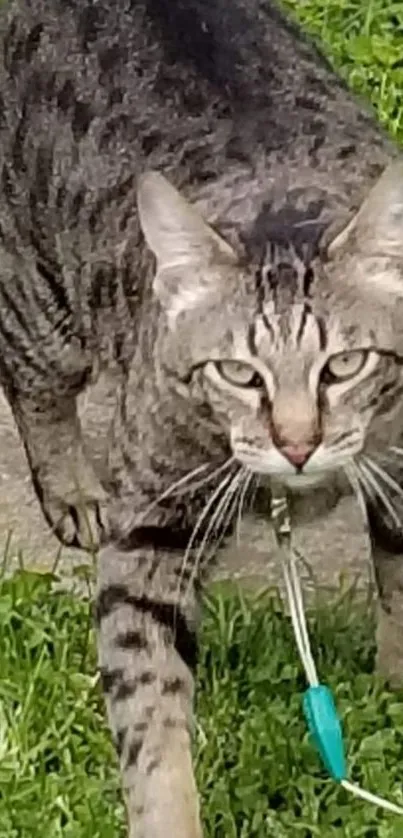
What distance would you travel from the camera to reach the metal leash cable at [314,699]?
11.4ft

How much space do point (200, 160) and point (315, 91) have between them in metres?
0.30

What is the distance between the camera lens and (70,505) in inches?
173

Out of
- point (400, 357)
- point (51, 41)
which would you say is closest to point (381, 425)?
point (400, 357)

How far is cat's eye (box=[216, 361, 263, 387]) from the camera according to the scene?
3.22 m

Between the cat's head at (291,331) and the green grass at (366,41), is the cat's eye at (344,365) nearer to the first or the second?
the cat's head at (291,331)

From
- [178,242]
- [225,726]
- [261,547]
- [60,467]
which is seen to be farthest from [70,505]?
[178,242]

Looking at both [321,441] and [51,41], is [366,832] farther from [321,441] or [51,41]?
[51,41]

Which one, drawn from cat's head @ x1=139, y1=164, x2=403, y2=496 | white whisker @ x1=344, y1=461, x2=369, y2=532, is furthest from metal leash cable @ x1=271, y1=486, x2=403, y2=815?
cat's head @ x1=139, y1=164, x2=403, y2=496

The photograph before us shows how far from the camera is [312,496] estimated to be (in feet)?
11.6

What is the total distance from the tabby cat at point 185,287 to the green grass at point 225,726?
15cm

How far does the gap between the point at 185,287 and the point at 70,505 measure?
1128mm

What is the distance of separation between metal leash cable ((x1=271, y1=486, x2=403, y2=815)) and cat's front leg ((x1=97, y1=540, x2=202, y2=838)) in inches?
6.7

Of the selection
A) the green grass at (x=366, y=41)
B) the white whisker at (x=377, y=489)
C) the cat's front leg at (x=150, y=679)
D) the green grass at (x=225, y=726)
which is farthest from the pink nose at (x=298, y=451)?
the green grass at (x=366, y=41)

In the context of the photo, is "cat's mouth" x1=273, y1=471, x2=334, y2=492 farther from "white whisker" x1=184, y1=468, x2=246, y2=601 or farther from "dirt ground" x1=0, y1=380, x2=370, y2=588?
"dirt ground" x1=0, y1=380, x2=370, y2=588
